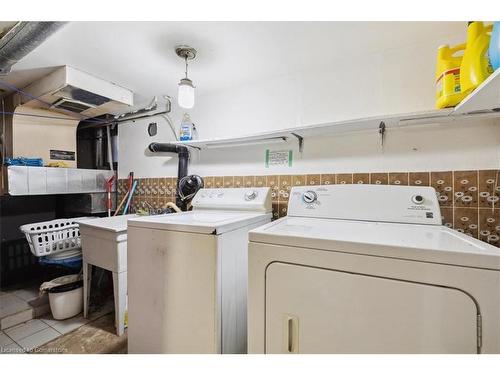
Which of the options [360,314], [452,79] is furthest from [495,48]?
[360,314]

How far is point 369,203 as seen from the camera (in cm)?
136

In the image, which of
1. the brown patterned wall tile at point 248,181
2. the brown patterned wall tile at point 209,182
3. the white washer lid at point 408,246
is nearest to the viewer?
the white washer lid at point 408,246

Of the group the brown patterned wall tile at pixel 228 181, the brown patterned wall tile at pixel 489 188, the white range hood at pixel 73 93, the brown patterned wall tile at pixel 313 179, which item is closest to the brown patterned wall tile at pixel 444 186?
the brown patterned wall tile at pixel 489 188

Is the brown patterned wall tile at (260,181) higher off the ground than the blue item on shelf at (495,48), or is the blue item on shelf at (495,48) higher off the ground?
the blue item on shelf at (495,48)

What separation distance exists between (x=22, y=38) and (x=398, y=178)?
2.39 metres

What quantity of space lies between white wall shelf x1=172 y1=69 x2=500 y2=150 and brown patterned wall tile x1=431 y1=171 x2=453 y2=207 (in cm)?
34

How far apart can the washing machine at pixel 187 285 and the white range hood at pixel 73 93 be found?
1374mm

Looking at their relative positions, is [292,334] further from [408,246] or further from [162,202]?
[162,202]

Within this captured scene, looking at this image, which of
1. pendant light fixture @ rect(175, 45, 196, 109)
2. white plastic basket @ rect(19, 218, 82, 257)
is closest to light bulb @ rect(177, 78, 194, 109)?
pendant light fixture @ rect(175, 45, 196, 109)

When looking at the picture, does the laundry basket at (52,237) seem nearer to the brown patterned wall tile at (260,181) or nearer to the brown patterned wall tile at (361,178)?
the brown patterned wall tile at (260,181)

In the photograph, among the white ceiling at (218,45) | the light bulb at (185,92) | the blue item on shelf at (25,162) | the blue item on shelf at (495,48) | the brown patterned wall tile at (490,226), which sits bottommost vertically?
the brown patterned wall tile at (490,226)

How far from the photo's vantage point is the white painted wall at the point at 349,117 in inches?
54.2

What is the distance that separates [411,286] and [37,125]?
3.40 m

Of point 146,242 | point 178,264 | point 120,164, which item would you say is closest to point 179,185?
point 146,242
